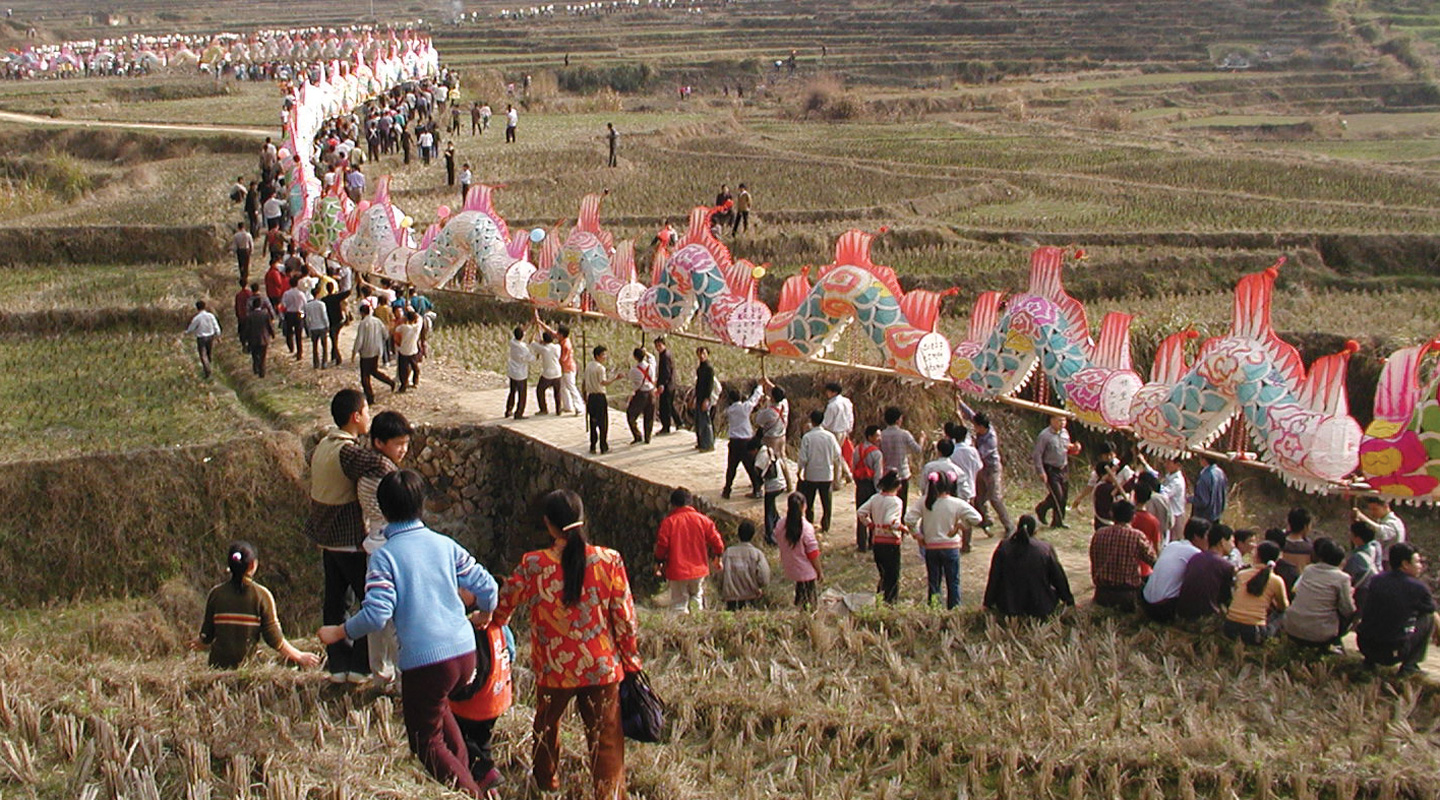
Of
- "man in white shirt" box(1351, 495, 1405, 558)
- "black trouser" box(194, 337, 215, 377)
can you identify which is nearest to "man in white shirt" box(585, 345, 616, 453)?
"black trouser" box(194, 337, 215, 377)

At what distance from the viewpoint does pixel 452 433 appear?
14.1 meters

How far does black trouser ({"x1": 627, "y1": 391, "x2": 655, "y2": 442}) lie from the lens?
13.2 metres

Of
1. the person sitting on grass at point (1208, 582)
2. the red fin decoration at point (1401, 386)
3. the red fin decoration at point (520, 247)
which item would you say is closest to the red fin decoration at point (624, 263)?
the red fin decoration at point (520, 247)

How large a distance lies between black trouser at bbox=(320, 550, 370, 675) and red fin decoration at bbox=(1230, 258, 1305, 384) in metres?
6.19

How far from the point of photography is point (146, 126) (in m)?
34.1

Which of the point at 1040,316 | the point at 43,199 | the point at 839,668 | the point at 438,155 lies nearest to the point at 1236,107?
the point at 438,155

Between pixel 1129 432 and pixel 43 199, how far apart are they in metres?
23.3

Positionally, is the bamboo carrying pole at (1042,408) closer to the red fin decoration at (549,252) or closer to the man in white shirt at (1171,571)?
the red fin decoration at (549,252)

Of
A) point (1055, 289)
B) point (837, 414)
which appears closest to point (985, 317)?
point (1055, 289)

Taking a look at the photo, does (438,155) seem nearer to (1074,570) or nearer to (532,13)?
(1074,570)

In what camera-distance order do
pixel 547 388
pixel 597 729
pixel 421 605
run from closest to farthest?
pixel 421 605, pixel 597 729, pixel 547 388

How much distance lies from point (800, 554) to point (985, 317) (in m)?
3.27

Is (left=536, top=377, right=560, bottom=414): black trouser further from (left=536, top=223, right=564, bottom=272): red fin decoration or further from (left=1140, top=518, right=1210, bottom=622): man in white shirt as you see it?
(left=1140, top=518, right=1210, bottom=622): man in white shirt

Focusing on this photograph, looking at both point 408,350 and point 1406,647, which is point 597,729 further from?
point 408,350
